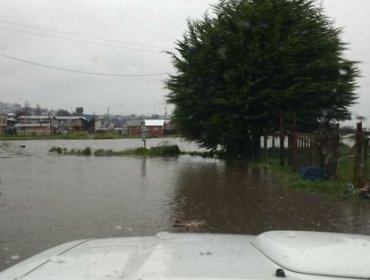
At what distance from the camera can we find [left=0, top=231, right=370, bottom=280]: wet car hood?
6.89 ft

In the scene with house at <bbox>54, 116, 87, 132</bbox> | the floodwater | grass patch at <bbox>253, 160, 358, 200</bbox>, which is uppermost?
house at <bbox>54, 116, 87, 132</bbox>

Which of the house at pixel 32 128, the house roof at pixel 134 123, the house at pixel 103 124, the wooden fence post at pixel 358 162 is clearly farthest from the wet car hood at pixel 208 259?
the house at pixel 103 124

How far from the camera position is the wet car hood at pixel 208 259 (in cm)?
210

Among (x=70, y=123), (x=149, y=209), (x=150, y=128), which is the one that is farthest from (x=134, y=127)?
(x=149, y=209)

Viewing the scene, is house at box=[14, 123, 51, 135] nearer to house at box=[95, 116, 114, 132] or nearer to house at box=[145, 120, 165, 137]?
house at box=[95, 116, 114, 132]

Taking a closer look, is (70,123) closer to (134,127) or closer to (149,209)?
(134,127)

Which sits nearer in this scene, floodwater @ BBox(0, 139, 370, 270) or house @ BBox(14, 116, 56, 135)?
floodwater @ BBox(0, 139, 370, 270)

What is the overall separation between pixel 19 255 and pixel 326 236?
5.25 m

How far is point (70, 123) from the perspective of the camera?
138 metres

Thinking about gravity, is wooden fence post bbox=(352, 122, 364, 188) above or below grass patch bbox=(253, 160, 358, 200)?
above

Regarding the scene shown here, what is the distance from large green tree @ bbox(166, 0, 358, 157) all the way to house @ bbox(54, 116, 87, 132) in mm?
113560

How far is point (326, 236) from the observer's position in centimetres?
295

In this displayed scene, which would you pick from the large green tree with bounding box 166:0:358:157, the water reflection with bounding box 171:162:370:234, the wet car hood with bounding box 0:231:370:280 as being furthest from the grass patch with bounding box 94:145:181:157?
the wet car hood with bounding box 0:231:370:280

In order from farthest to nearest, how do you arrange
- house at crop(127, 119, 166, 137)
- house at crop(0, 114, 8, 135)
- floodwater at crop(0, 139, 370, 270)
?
house at crop(0, 114, 8, 135) < house at crop(127, 119, 166, 137) < floodwater at crop(0, 139, 370, 270)
